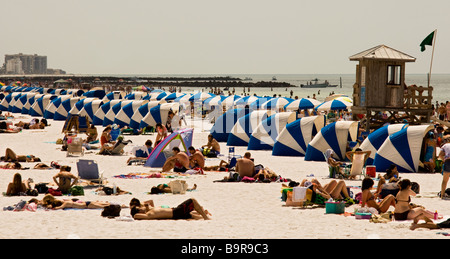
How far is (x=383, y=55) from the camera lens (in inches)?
917

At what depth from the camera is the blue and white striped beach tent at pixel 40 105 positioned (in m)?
43.9

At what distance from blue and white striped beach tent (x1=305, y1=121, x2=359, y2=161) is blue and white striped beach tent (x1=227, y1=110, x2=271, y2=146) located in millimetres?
4652

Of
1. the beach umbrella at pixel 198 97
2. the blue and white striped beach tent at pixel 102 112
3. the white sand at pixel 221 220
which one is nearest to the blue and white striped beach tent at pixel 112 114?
the blue and white striped beach tent at pixel 102 112

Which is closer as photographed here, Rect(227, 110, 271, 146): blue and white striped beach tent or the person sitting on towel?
the person sitting on towel

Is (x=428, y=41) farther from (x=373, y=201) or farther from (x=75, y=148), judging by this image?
(x=373, y=201)

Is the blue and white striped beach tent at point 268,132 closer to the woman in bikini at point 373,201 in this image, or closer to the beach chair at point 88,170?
the beach chair at point 88,170

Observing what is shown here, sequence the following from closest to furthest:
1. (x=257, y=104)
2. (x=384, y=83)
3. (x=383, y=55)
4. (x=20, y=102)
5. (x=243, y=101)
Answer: (x=383, y=55)
(x=384, y=83)
(x=257, y=104)
(x=243, y=101)
(x=20, y=102)

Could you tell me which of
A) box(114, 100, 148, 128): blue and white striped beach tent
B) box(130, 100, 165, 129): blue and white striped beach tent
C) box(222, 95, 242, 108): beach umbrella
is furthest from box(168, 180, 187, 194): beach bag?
box(222, 95, 242, 108): beach umbrella

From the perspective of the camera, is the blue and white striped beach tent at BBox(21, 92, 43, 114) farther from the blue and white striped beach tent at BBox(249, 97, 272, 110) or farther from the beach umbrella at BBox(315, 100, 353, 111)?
the beach umbrella at BBox(315, 100, 353, 111)

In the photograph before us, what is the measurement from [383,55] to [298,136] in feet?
15.9

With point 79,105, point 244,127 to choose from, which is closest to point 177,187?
point 244,127

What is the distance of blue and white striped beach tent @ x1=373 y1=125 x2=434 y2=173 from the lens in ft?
54.3

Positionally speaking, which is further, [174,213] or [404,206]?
[174,213]
